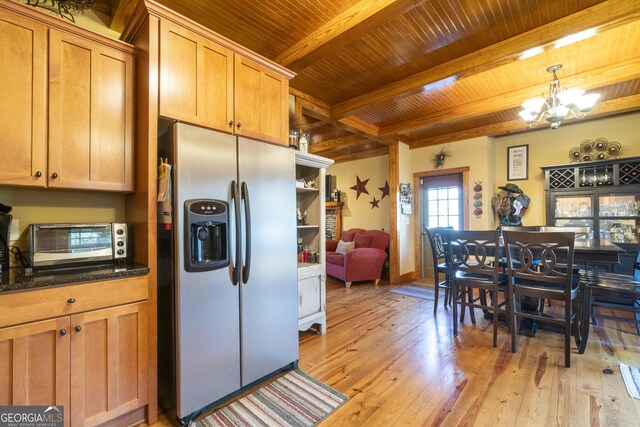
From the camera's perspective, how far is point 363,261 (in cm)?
496

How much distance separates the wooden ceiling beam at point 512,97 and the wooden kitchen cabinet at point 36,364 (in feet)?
15.2

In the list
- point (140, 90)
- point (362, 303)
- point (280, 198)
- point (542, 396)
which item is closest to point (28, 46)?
point (140, 90)

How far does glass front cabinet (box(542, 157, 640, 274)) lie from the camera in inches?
146

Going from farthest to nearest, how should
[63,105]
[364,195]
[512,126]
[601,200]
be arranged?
[364,195] → [512,126] → [601,200] → [63,105]

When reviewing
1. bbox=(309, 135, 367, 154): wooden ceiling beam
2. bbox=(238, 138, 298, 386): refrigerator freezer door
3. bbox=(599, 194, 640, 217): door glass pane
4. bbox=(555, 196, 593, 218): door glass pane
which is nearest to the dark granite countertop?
bbox=(238, 138, 298, 386): refrigerator freezer door

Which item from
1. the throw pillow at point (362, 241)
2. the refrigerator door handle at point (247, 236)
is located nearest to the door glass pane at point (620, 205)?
the throw pillow at point (362, 241)

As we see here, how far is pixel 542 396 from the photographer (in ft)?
6.11

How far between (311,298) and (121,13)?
2.80m

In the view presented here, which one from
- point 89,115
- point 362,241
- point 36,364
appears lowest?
point 36,364

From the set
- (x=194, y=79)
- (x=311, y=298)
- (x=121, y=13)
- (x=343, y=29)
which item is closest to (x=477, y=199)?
(x=311, y=298)

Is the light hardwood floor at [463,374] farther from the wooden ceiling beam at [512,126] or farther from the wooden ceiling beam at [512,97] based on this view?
the wooden ceiling beam at [512,126]

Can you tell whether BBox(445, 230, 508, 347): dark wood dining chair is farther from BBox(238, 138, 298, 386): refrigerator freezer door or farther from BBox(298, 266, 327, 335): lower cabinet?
BBox(238, 138, 298, 386): refrigerator freezer door

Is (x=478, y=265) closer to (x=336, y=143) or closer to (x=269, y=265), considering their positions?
(x=269, y=265)

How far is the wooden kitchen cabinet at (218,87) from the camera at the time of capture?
170 centimetres
